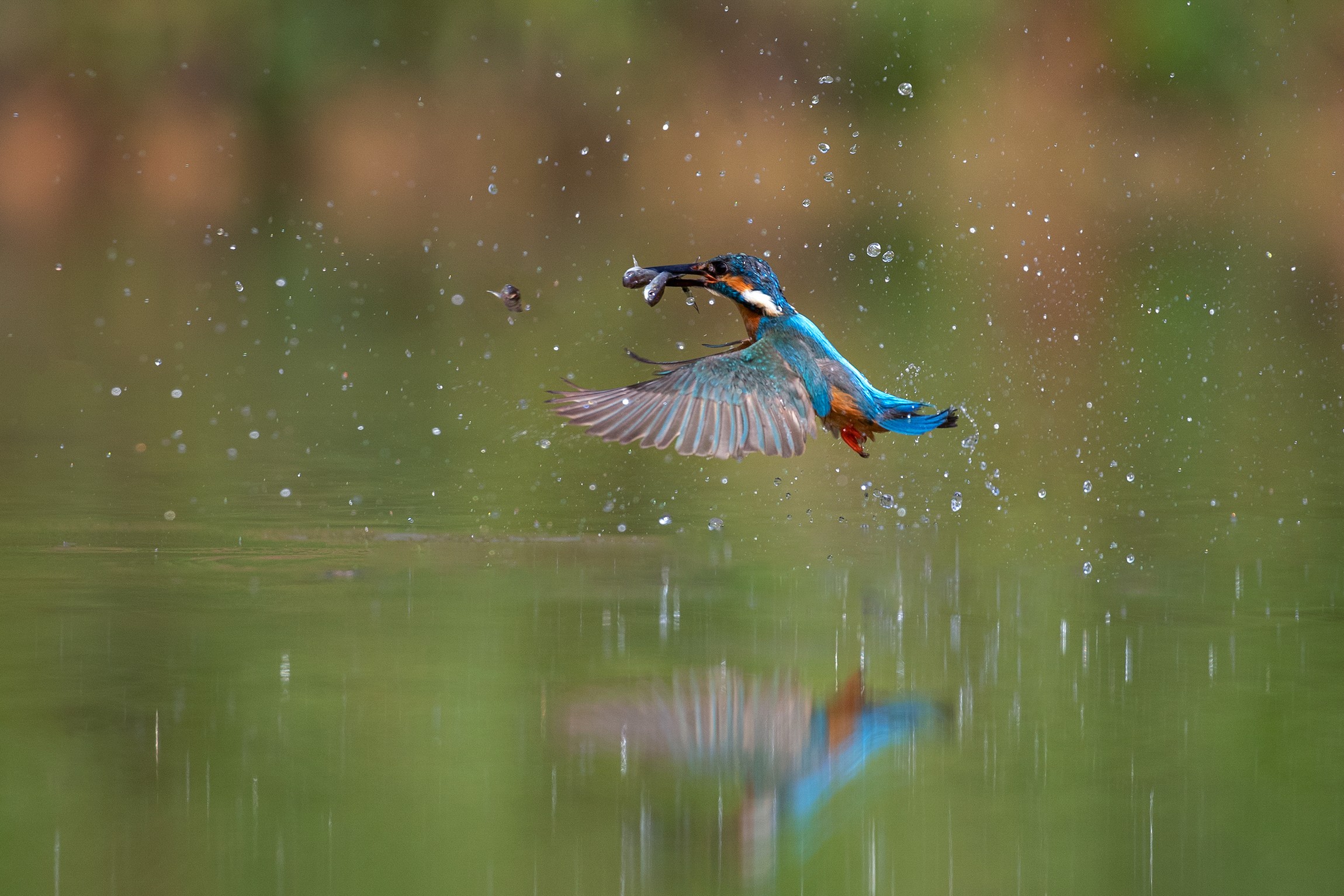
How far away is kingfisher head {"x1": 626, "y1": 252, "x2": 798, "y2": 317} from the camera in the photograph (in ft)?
22.3

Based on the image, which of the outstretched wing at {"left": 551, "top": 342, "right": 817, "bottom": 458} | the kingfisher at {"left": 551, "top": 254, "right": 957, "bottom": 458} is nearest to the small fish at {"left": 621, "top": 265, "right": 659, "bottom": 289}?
the kingfisher at {"left": 551, "top": 254, "right": 957, "bottom": 458}

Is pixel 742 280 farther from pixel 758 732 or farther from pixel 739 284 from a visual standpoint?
pixel 758 732

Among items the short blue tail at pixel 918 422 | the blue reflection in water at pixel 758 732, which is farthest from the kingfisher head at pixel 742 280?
the blue reflection in water at pixel 758 732

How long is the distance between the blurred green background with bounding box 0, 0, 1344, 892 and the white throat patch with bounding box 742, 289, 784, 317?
845 mm

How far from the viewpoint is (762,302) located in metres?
6.80

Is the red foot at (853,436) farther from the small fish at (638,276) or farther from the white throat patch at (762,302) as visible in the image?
the small fish at (638,276)

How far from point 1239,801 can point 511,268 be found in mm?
13434

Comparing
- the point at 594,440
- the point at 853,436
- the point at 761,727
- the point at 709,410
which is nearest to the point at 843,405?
the point at 853,436

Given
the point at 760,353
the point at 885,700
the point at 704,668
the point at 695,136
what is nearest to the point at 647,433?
the point at 760,353

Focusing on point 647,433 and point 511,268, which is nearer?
point 647,433

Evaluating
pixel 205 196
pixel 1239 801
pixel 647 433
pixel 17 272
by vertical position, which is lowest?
pixel 1239 801

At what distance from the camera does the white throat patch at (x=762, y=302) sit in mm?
6797

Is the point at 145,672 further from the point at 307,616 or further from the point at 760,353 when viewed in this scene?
the point at 760,353

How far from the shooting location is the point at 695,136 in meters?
27.9
